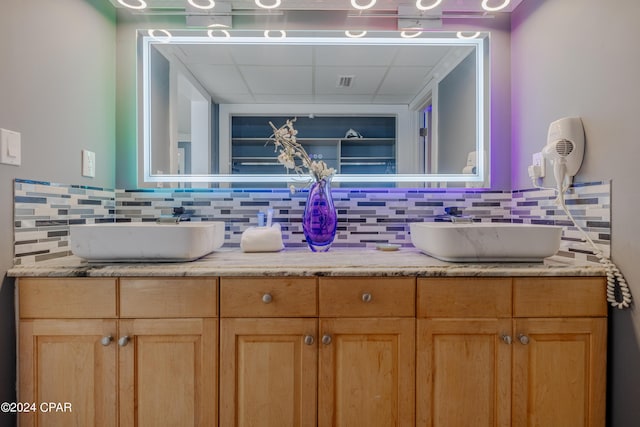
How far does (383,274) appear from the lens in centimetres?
108

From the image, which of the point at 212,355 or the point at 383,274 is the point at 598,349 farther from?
the point at 212,355

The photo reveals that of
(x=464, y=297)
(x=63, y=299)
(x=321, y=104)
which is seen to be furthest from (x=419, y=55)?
(x=63, y=299)

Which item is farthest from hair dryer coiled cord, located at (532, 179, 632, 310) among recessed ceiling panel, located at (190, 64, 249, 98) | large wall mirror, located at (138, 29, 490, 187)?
recessed ceiling panel, located at (190, 64, 249, 98)

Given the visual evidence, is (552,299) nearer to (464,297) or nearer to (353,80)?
(464,297)

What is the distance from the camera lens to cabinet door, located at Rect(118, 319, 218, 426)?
1064 millimetres

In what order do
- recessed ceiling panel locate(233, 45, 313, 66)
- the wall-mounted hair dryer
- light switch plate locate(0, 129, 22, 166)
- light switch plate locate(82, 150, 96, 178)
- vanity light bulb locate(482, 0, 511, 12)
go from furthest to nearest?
recessed ceiling panel locate(233, 45, 313, 66) < vanity light bulb locate(482, 0, 511, 12) < light switch plate locate(82, 150, 96, 178) < the wall-mounted hair dryer < light switch plate locate(0, 129, 22, 166)

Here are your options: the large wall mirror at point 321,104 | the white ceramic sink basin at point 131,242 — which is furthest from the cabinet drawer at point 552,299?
the white ceramic sink basin at point 131,242

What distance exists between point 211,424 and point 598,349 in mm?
1318

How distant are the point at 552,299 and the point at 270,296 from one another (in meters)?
0.95

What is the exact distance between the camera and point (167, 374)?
1.07 meters

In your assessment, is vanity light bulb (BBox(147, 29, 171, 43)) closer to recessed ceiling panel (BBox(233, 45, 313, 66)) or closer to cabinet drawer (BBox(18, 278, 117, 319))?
recessed ceiling panel (BBox(233, 45, 313, 66))

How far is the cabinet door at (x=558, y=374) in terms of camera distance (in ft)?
3.54

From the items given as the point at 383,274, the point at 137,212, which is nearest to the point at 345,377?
the point at 383,274

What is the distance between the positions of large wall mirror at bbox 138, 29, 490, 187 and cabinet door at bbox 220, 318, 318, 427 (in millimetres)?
785
